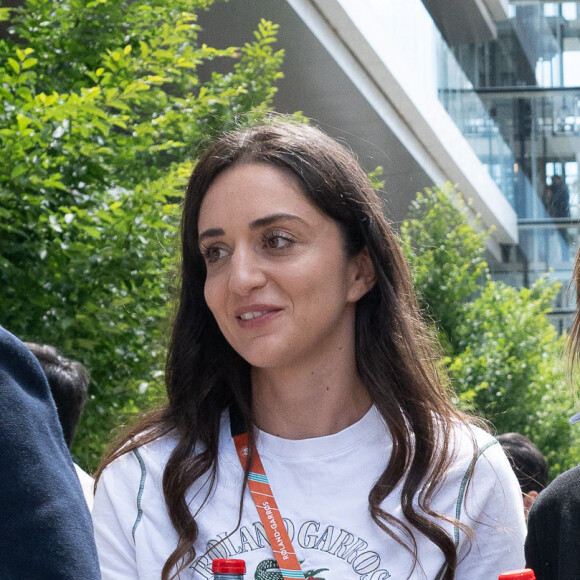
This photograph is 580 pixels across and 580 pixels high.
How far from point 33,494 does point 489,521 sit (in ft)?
4.11

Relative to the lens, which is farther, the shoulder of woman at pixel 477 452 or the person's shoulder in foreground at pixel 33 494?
the shoulder of woman at pixel 477 452

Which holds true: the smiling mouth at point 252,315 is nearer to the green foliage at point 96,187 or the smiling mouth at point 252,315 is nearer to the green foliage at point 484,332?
the green foliage at point 96,187

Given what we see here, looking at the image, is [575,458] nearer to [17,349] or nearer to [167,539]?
[167,539]

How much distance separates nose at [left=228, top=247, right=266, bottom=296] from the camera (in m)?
2.31

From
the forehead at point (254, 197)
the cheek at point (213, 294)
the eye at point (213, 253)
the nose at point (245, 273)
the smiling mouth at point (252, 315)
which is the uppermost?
the forehead at point (254, 197)

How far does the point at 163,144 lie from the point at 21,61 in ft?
2.51

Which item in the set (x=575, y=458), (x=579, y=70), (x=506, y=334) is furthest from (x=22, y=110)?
(x=579, y=70)

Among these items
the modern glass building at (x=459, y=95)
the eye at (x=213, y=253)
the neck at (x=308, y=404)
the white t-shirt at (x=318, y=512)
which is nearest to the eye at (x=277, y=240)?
the eye at (x=213, y=253)

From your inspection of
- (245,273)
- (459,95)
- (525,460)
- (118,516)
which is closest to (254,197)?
(245,273)

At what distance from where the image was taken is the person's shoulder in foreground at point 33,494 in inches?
50.3

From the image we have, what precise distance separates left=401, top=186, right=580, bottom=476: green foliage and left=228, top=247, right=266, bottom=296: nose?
33.4 feet

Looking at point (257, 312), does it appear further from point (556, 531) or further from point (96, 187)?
point (96, 187)

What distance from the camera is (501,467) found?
2.40 metres

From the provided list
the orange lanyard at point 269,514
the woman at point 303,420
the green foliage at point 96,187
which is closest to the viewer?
the orange lanyard at point 269,514
